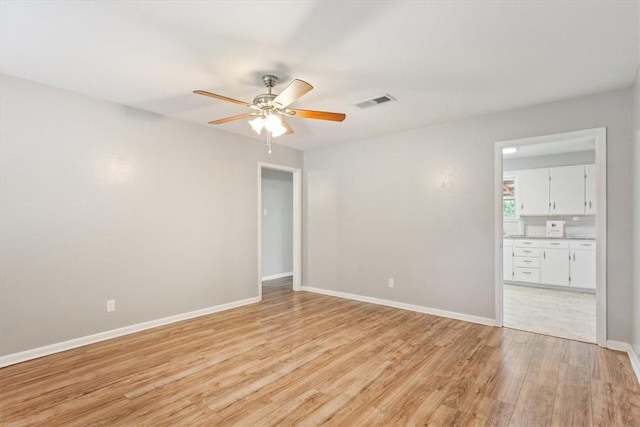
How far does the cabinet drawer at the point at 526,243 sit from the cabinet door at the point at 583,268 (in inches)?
21.2

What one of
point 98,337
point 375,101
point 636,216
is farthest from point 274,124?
point 636,216

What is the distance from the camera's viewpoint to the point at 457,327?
3721 millimetres

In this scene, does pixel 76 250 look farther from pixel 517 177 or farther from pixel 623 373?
pixel 517 177

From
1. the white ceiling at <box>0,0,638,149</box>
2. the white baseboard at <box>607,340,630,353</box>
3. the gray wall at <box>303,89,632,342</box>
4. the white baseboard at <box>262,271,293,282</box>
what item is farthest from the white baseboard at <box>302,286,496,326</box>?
the white ceiling at <box>0,0,638,149</box>

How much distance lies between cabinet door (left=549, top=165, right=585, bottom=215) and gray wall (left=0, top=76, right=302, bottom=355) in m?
5.66

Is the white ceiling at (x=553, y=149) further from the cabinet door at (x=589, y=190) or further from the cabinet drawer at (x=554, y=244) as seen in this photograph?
the cabinet drawer at (x=554, y=244)

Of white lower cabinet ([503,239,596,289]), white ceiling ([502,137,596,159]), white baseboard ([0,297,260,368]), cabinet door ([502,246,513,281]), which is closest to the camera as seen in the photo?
white baseboard ([0,297,260,368])

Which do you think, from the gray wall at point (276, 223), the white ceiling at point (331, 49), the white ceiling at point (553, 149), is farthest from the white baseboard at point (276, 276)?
the white ceiling at point (553, 149)

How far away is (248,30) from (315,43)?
484 mm

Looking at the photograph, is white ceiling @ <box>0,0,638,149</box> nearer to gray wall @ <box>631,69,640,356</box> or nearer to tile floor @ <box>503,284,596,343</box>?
gray wall @ <box>631,69,640,356</box>

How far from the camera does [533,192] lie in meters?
6.19

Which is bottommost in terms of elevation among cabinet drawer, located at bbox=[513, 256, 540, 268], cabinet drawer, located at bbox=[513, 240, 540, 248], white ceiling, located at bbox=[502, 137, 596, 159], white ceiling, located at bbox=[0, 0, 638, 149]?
cabinet drawer, located at bbox=[513, 256, 540, 268]

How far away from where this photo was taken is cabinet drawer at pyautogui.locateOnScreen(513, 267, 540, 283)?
19.2ft

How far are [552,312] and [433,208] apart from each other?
217cm
